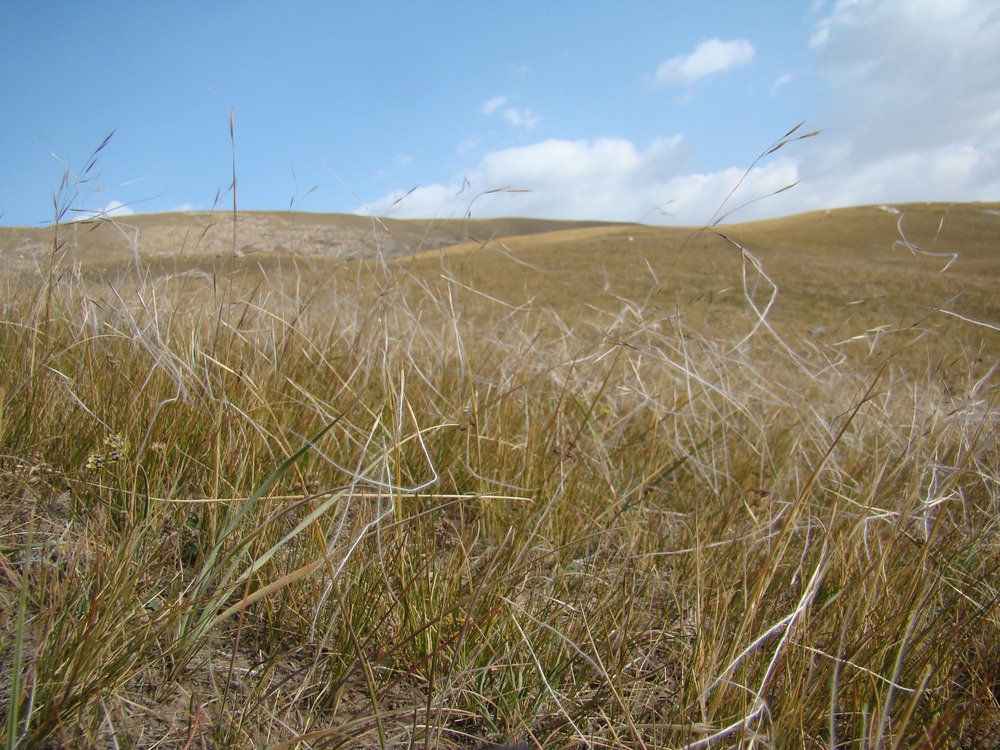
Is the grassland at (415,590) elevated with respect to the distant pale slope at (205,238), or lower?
lower

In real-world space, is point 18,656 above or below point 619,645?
above

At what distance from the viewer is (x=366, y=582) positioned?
105 cm

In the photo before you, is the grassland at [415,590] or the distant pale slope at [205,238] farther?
the distant pale slope at [205,238]

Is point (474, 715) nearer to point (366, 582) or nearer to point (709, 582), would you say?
point (366, 582)

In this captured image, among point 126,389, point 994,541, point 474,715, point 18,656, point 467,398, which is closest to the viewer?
point 18,656

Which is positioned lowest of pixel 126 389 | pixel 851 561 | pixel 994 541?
pixel 994 541

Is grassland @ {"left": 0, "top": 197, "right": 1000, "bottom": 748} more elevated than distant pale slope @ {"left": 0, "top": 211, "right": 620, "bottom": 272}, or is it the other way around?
distant pale slope @ {"left": 0, "top": 211, "right": 620, "bottom": 272}

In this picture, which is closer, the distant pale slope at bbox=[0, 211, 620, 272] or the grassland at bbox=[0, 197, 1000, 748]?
the grassland at bbox=[0, 197, 1000, 748]

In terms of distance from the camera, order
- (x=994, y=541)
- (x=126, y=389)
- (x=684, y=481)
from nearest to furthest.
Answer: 1. (x=126, y=389)
2. (x=994, y=541)
3. (x=684, y=481)

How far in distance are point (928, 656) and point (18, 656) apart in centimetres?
132

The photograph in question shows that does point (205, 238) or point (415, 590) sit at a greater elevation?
point (205, 238)

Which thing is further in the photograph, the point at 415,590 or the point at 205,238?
the point at 205,238

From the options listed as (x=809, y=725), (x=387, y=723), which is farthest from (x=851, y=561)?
(x=387, y=723)

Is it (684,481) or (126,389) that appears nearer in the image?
(126,389)
